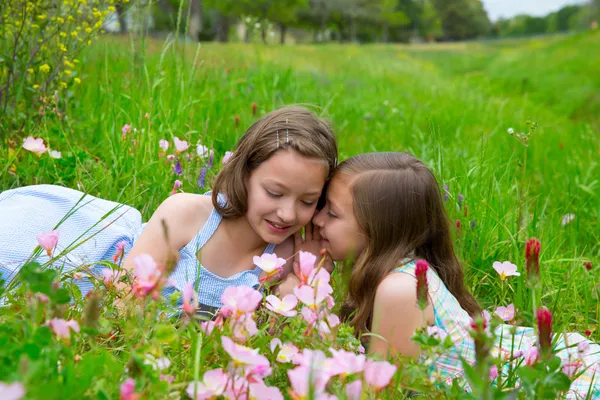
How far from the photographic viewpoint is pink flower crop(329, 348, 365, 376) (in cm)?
114

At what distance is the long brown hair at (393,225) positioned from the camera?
2.20 meters

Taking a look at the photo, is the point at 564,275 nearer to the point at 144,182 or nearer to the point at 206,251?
the point at 206,251

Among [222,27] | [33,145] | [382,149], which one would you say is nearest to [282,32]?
[222,27]

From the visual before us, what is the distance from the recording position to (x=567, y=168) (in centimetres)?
420

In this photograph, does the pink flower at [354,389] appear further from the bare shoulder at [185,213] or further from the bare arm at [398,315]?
the bare shoulder at [185,213]

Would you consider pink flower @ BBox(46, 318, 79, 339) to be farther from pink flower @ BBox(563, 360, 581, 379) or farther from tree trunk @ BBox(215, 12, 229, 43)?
tree trunk @ BBox(215, 12, 229, 43)

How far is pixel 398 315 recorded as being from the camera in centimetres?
202

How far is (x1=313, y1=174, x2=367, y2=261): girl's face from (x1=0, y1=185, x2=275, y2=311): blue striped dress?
324 mm

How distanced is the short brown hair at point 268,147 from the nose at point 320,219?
0.49ft

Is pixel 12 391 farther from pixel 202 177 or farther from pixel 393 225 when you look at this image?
pixel 202 177

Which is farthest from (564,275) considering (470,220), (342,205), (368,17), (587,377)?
(368,17)

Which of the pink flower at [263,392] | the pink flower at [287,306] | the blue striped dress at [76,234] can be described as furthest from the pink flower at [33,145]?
the pink flower at [263,392]

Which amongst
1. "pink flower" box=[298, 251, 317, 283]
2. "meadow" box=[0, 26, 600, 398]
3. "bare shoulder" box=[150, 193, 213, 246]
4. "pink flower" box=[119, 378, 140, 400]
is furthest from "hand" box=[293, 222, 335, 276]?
"pink flower" box=[119, 378, 140, 400]

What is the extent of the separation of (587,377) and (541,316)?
3.66 feet
